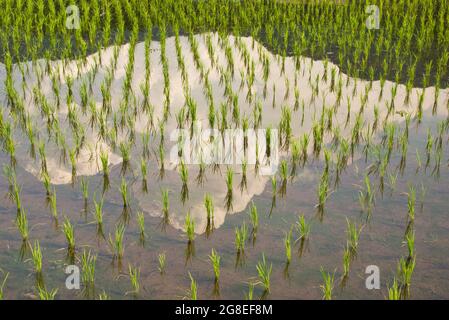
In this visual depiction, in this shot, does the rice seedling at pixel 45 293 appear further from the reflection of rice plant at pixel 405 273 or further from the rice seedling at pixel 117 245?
the reflection of rice plant at pixel 405 273

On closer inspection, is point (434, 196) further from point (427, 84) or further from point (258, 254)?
point (427, 84)

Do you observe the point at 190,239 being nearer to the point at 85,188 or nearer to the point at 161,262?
the point at 161,262

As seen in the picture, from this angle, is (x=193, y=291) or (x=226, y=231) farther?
(x=226, y=231)

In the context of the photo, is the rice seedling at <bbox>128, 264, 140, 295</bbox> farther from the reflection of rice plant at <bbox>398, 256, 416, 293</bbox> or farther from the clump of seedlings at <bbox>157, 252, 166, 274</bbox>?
the reflection of rice plant at <bbox>398, 256, 416, 293</bbox>

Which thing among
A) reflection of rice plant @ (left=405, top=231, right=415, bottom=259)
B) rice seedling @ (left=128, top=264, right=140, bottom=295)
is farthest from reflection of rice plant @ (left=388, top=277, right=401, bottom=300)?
rice seedling @ (left=128, top=264, right=140, bottom=295)

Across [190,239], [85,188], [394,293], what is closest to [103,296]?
[190,239]

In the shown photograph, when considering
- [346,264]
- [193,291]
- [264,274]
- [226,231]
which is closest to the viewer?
[193,291]

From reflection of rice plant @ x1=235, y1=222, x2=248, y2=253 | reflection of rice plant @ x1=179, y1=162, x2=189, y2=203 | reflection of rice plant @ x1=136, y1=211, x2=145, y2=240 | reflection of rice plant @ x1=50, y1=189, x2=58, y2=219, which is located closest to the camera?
reflection of rice plant @ x1=235, y1=222, x2=248, y2=253

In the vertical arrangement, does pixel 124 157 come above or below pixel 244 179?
above
